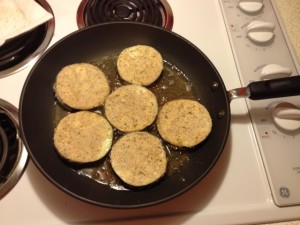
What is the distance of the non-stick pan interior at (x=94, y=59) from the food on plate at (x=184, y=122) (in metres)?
0.03

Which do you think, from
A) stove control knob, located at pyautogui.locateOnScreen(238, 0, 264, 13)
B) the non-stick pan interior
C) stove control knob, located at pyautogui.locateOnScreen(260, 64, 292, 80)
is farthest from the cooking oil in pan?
stove control knob, located at pyautogui.locateOnScreen(238, 0, 264, 13)

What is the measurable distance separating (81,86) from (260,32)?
59cm

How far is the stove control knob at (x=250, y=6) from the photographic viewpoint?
1.08m

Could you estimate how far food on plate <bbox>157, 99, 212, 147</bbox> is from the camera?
88cm

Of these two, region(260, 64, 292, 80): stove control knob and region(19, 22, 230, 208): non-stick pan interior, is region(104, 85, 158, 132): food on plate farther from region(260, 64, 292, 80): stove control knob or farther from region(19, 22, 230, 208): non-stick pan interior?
region(260, 64, 292, 80): stove control knob

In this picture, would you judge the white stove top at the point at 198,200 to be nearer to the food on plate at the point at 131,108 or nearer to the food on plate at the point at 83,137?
the food on plate at the point at 83,137

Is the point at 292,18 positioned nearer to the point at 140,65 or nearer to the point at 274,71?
the point at 274,71

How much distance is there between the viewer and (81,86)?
0.94 m

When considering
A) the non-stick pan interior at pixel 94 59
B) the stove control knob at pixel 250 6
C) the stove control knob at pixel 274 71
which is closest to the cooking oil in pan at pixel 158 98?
the non-stick pan interior at pixel 94 59

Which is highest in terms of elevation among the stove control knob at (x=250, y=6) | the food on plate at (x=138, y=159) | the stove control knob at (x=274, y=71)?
the stove control knob at (x=250, y=6)

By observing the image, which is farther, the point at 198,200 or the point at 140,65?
the point at 140,65

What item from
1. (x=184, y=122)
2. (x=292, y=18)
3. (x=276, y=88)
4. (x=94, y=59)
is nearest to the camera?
(x=276, y=88)

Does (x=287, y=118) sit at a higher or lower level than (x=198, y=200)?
higher

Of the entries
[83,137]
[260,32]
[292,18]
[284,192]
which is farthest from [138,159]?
[292,18]
